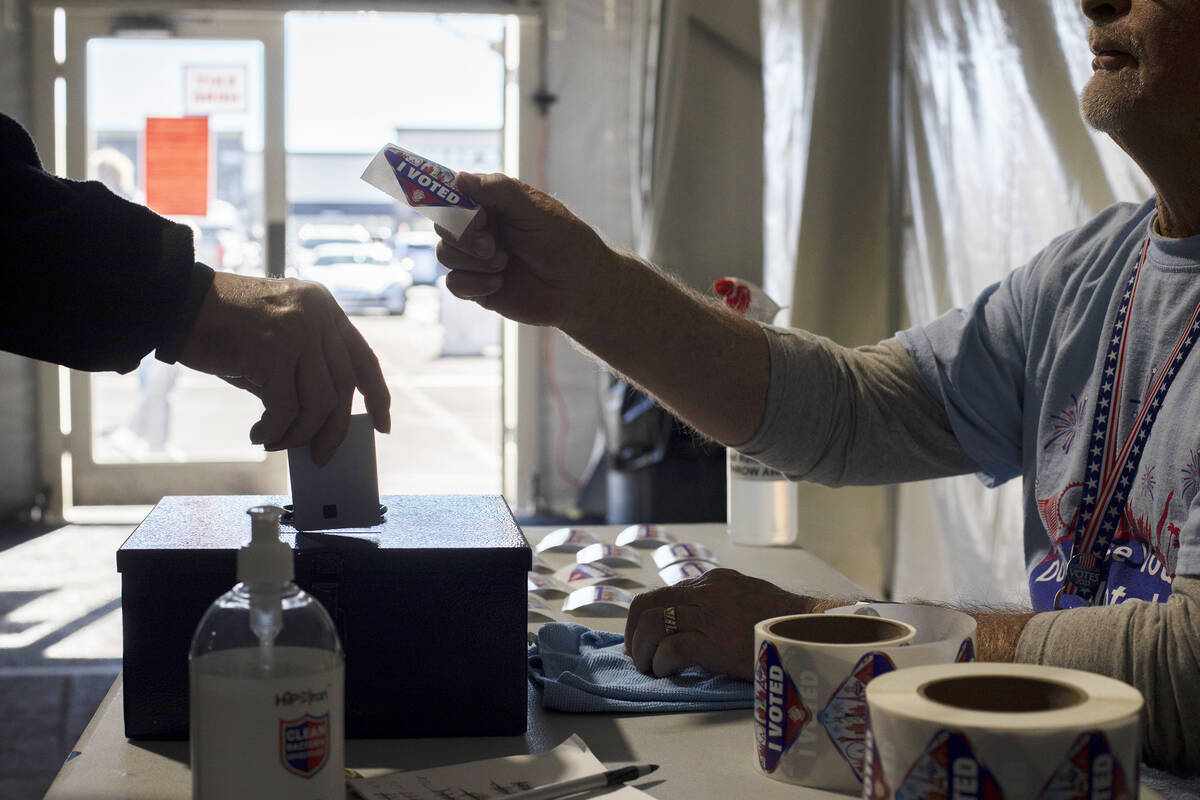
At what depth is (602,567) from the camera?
143 cm

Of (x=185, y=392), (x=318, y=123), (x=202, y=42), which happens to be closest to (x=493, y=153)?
(x=318, y=123)

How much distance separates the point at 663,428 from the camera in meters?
4.01

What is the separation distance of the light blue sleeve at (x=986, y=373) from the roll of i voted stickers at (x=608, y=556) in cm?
44

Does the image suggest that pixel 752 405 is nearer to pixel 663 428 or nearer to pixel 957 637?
pixel 957 637

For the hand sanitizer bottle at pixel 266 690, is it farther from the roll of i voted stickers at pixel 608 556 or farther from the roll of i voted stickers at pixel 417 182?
the roll of i voted stickers at pixel 608 556

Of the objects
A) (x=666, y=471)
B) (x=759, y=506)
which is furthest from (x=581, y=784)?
(x=666, y=471)

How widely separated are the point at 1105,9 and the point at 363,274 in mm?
5808

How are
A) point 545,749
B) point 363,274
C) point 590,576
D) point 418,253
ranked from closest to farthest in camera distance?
1. point 545,749
2. point 590,576
3. point 363,274
4. point 418,253

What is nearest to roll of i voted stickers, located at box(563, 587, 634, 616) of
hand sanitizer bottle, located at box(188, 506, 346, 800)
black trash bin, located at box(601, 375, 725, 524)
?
hand sanitizer bottle, located at box(188, 506, 346, 800)

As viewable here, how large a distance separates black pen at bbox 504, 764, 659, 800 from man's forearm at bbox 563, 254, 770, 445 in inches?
24.3

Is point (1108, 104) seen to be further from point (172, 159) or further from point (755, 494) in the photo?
point (172, 159)

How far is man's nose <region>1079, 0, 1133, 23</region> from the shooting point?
1185 mm

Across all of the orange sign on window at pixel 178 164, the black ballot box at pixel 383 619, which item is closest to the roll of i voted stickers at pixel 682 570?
the black ballot box at pixel 383 619

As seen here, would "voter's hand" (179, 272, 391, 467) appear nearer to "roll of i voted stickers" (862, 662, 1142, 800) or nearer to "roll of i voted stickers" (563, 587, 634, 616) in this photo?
"roll of i voted stickers" (563, 587, 634, 616)
